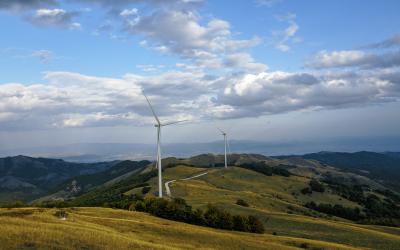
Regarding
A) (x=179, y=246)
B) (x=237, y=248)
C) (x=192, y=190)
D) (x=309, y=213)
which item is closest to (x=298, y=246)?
(x=237, y=248)

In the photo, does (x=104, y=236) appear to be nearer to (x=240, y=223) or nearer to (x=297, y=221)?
(x=240, y=223)

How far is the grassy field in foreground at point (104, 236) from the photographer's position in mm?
42125

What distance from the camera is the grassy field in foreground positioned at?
42125mm

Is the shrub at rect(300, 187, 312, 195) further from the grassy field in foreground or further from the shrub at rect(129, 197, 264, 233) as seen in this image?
the grassy field in foreground

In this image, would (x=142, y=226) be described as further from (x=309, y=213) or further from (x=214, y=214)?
(x=309, y=213)

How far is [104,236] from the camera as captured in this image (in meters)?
45.8

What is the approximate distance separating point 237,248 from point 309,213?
78.7m

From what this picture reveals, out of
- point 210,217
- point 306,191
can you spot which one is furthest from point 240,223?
point 306,191

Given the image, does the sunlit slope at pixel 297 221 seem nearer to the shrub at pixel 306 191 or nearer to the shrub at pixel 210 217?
the shrub at pixel 306 191

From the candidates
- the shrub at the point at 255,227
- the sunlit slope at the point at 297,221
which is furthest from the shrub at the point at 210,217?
the sunlit slope at the point at 297,221

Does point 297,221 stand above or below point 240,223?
below

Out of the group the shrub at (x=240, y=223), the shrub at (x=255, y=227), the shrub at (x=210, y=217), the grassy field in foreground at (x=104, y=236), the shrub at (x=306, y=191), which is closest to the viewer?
the grassy field in foreground at (x=104, y=236)

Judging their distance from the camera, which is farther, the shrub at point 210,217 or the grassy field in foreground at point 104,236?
the shrub at point 210,217

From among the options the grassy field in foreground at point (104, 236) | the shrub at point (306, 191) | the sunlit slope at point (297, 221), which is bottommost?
the shrub at point (306, 191)
